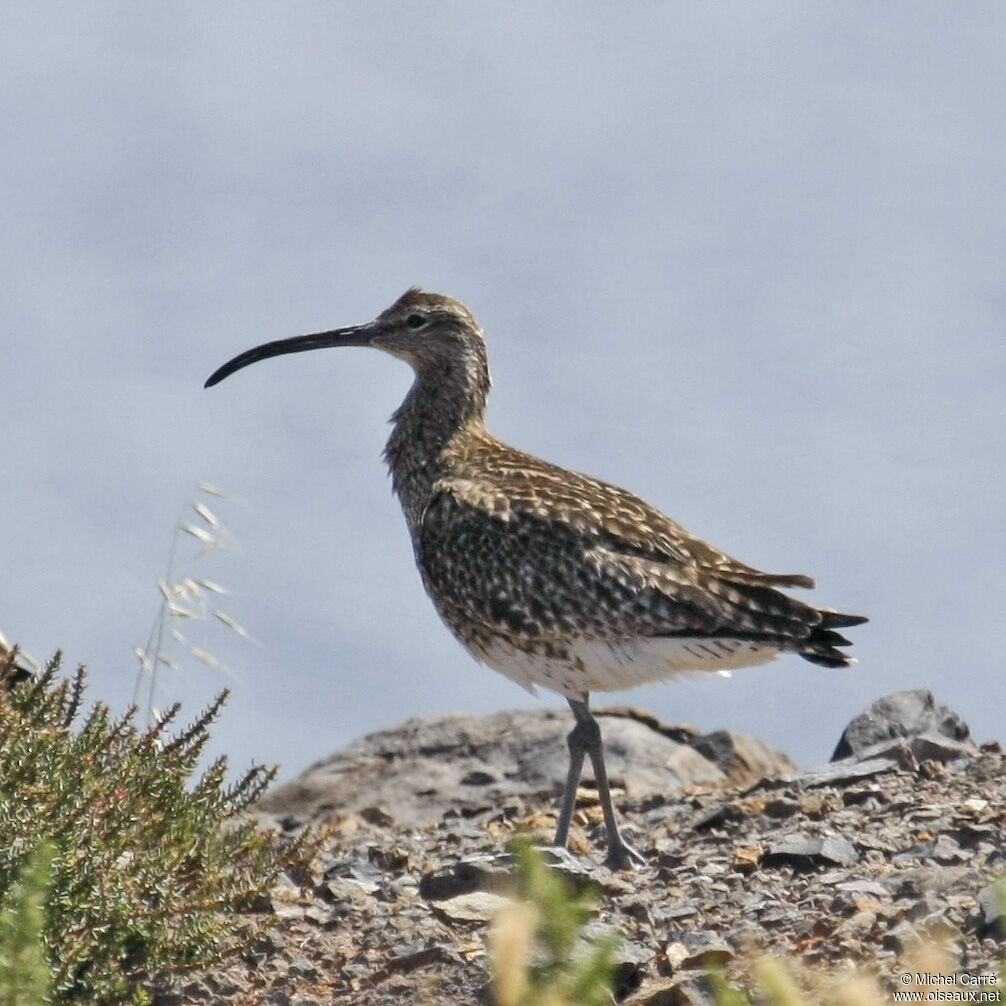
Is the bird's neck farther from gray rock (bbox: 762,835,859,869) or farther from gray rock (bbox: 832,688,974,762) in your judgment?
gray rock (bbox: 762,835,859,869)

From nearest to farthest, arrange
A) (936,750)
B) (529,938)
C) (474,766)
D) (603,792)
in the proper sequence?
1. (529,938)
2. (603,792)
3. (936,750)
4. (474,766)

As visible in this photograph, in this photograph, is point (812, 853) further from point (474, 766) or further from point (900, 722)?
point (474, 766)

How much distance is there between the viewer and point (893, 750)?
34.7 feet

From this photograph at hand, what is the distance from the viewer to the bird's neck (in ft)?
36.7

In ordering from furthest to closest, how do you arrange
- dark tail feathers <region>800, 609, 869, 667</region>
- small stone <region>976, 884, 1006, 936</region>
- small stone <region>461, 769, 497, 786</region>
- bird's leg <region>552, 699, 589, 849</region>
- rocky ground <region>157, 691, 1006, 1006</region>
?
1. small stone <region>461, 769, 497, 786</region>
2. dark tail feathers <region>800, 609, 869, 667</region>
3. bird's leg <region>552, 699, 589, 849</region>
4. rocky ground <region>157, 691, 1006, 1006</region>
5. small stone <region>976, 884, 1006, 936</region>

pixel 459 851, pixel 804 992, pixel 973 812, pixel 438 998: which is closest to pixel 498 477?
pixel 459 851

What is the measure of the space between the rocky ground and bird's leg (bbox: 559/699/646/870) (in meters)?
0.13

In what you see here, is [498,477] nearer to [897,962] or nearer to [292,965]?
[292,965]

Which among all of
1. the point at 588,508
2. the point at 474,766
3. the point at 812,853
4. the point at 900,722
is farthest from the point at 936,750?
the point at 474,766

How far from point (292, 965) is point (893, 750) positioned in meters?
4.06

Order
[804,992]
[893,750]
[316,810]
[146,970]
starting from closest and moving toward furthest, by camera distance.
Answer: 1. [804,992]
2. [146,970]
3. [893,750]
4. [316,810]

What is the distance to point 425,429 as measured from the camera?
11656 millimetres

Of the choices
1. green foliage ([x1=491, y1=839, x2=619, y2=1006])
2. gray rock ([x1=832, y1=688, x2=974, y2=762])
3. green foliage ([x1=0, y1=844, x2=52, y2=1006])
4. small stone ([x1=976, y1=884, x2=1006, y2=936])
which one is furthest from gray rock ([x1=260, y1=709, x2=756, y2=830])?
green foliage ([x1=491, y1=839, x2=619, y2=1006])

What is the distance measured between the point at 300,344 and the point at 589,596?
4310 millimetres
